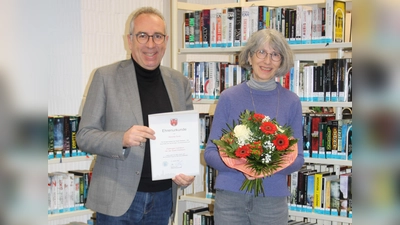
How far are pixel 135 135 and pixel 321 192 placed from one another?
2039 mm

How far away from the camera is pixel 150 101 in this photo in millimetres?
2295

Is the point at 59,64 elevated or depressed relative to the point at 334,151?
elevated

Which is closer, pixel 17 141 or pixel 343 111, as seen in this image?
pixel 17 141

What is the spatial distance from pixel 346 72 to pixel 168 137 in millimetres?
1769

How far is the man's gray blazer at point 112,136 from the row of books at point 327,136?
1.81m

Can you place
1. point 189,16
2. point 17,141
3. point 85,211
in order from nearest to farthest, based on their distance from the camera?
point 17,141 < point 85,211 < point 189,16

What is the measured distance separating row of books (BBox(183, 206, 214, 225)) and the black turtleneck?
1960mm

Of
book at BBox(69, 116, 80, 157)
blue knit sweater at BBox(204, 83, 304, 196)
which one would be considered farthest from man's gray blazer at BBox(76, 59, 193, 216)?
book at BBox(69, 116, 80, 157)

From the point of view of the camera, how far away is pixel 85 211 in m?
3.77

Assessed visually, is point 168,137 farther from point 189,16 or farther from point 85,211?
point 189,16

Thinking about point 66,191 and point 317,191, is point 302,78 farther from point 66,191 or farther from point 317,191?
point 66,191

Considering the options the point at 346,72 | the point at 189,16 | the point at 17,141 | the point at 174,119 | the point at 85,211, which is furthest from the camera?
the point at 189,16

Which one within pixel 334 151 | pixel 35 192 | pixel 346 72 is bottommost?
pixel 334 151

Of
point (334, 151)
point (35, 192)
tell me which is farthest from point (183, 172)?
point (35, 192)
